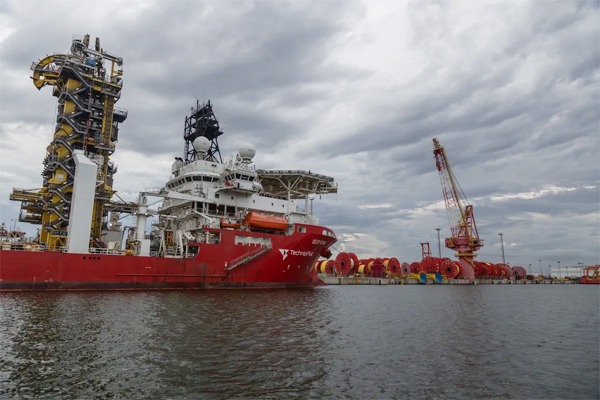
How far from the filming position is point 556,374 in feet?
38.6

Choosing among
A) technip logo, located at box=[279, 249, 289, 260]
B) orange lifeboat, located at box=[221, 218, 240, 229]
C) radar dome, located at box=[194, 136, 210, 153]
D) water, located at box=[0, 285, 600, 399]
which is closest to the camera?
water, located at box=[0, 285, 600, 399]

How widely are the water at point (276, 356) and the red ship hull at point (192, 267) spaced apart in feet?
34.2

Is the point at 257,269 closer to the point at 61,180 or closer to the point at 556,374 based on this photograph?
the point at 61,180

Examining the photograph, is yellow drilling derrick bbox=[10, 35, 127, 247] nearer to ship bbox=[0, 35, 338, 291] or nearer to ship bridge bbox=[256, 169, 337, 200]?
ship bbox=[0, 35, 338, 291]

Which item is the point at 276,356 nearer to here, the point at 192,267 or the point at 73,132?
the point at 192,267

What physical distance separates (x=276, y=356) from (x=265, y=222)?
A: 27.9m

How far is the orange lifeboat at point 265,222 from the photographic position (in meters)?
39.4

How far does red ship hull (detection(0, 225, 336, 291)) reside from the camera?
30.8 m

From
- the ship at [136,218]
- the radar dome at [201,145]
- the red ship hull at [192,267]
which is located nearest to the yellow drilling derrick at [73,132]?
the ship at [136,218]

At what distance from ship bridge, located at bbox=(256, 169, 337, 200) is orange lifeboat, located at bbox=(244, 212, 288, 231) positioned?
20.3 feet

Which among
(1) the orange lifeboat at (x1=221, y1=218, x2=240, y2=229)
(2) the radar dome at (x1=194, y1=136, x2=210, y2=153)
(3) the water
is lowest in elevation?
(3) the water

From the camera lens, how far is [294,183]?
155ft

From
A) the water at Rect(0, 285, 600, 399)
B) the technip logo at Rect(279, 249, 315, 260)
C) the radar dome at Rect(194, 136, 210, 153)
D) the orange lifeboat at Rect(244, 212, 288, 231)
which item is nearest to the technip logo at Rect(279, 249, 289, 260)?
the technip logo at Rect(279, 249, 315, 260)

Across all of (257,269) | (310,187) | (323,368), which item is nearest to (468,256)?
(310,187)
